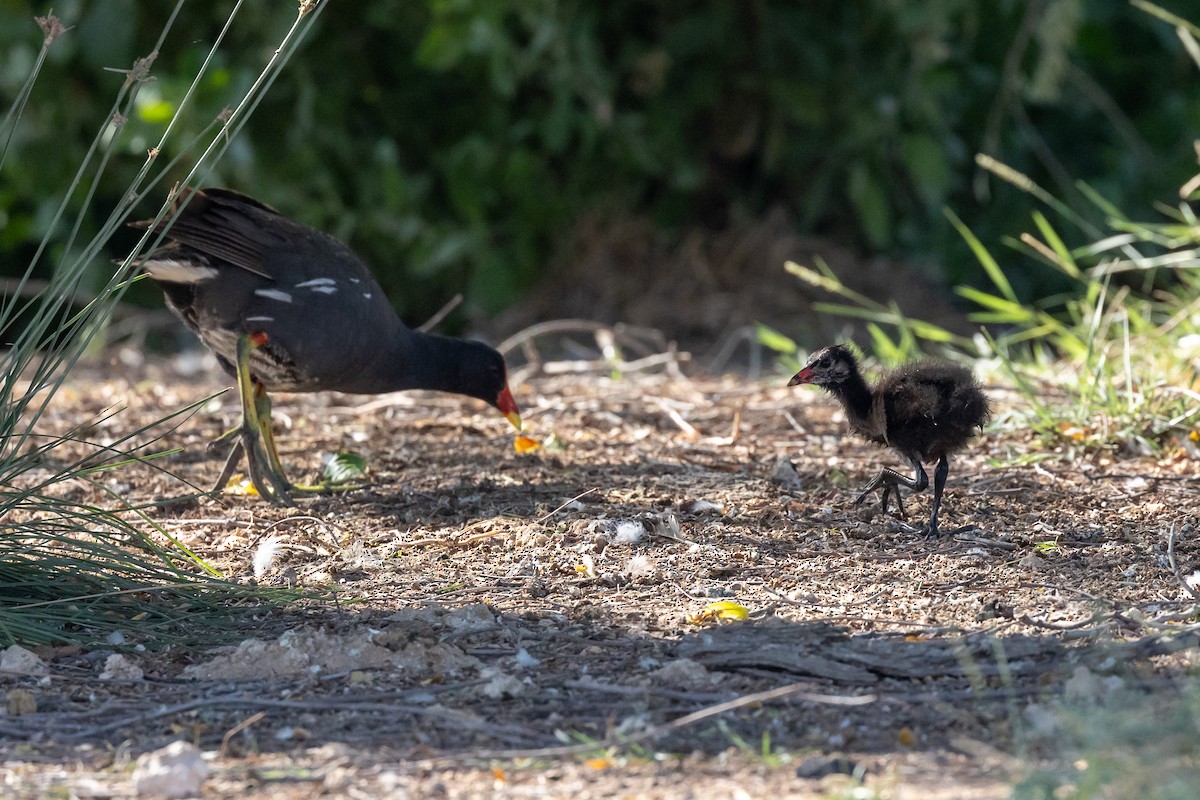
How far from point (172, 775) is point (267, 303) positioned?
268 centimetres

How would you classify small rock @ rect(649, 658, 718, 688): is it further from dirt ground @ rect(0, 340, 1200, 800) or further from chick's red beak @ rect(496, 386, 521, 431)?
chick's red beak @ rect(496, 386, 521, 431)

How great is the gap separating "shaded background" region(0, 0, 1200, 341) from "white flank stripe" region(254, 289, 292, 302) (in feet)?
8.73

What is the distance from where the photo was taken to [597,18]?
26.5 ft

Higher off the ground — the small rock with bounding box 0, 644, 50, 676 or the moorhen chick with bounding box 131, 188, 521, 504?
the moorhen chick with bounding box 131, 188, 521, 504

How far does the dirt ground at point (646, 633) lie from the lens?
259cm

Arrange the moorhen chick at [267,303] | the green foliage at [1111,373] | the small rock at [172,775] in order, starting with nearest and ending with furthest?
the small rock at [172,775] < the green foliage at [1111,373] < the moorhen chick at [267,303]

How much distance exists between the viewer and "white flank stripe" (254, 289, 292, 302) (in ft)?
16.0

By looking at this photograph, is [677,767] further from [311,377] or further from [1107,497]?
[311,377]

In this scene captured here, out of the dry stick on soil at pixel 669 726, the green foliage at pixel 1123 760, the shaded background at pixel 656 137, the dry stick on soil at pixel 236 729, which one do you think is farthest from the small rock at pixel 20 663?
the shaded background at pixel 656 137

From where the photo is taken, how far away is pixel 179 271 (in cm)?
492

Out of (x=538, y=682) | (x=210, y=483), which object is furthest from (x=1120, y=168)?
(x=538, y=682)

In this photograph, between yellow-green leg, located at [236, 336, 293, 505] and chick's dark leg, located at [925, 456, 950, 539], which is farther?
yellow-green leg, located at [236, 336, 293, 505]

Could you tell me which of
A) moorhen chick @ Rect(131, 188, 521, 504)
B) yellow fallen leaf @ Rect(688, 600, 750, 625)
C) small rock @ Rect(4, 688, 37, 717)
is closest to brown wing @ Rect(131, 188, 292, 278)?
moorhen chick @ Rect(131, 188, 521, 504)

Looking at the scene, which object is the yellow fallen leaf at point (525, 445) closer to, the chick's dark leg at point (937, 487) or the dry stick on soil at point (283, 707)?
the chick's dark leg at point (937, 487)
